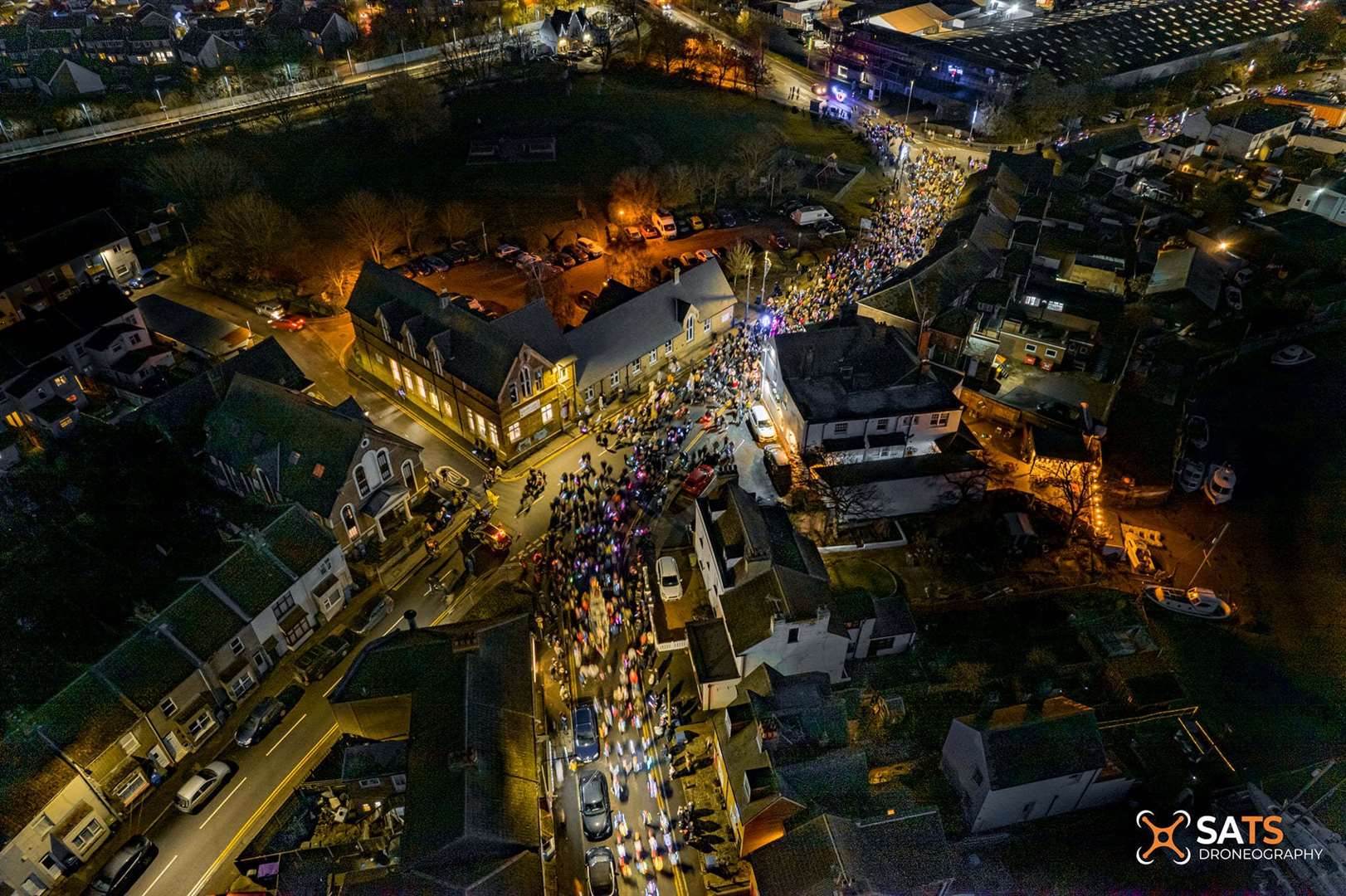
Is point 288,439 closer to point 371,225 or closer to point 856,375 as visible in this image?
point 371,225

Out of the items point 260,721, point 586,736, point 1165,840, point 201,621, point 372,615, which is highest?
point 201,621

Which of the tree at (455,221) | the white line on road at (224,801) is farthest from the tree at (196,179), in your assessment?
the white line on road at (224,801)

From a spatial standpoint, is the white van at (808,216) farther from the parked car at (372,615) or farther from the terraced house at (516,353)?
the parked car at (372,615)

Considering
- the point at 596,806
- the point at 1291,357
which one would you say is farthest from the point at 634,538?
the point at 1291,357

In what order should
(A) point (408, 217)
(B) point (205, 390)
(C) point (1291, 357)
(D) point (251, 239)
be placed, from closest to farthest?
1. (B) point (205, 390)
2. (C) point (1291, 357)
3. (D) point (251, 239)
4. (A) point (408, 217)

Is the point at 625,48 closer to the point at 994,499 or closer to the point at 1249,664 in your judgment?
the point at 994,499

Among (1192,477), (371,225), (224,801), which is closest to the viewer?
(224,801)

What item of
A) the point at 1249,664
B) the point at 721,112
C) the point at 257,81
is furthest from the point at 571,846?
the point at 257,81
